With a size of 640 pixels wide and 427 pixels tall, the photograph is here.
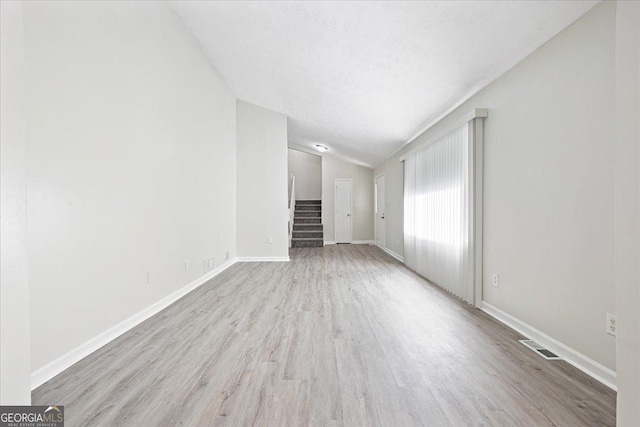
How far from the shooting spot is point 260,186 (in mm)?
6320

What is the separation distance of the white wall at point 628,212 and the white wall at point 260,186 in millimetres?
5476

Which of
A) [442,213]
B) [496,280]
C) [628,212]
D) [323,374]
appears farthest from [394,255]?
[628,212]

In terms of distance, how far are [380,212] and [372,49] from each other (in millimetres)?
5945

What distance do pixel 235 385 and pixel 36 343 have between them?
1147 millimetres

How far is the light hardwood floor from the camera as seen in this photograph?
1539mm

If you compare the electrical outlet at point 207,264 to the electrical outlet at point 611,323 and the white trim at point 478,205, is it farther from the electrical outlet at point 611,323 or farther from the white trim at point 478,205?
the electrical outlet at point 611,323

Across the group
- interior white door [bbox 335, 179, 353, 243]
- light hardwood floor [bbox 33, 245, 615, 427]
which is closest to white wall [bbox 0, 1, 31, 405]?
light hardwood floor [bbox 33, 245, 615, 427]

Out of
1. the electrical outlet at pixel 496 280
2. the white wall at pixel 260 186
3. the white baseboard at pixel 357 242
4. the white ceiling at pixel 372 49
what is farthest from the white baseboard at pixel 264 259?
the electrical outlet at pixel 496 280

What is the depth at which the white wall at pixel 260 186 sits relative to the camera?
6.28 m

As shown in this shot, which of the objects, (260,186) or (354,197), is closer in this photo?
(260,186)

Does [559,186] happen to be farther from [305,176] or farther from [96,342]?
→ [305,176]

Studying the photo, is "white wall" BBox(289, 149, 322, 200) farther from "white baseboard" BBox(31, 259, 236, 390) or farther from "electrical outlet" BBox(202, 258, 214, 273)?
"white baseboard" BBox(31, 259, 236, 390)

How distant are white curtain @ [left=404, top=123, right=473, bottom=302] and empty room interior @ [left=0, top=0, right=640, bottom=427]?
0.14ft

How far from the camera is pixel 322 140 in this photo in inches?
301
